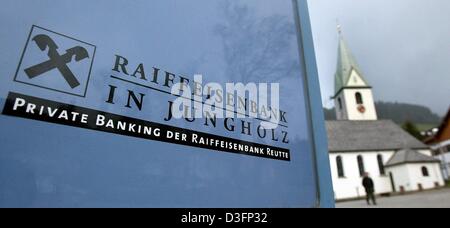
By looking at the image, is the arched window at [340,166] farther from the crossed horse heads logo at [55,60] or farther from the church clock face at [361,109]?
the crossed horse heads logo at [55,60]

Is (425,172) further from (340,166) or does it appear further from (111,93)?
(111,93)

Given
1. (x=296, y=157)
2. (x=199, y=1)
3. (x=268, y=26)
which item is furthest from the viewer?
(x=268, y=26)

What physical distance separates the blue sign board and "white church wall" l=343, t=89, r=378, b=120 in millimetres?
33130

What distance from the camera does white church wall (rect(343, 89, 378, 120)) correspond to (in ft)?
103

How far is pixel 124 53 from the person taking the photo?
98 cm

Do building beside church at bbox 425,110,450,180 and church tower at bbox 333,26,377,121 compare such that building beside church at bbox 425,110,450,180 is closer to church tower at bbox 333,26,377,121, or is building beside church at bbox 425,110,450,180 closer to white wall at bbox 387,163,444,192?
white wall at bbox 387,163,444,192

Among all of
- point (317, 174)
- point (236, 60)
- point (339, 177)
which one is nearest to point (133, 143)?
point (236, 60)

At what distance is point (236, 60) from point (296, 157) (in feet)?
1.89

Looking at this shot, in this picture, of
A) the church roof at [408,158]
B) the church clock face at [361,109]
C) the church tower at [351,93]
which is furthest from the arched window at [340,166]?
the church clock face at [361,109]

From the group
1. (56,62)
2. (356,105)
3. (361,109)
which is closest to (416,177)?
(361,109)

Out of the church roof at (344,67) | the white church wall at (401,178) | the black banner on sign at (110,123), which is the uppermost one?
the church roof at (344,67)

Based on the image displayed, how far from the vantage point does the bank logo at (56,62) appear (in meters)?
0.79

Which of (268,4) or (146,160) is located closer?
(146,160)
